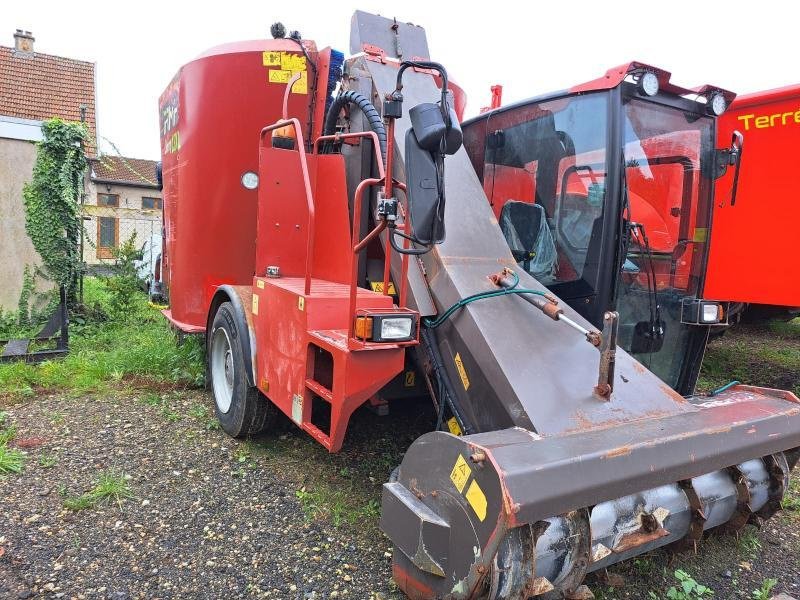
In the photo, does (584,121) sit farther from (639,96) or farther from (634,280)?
(634,280)

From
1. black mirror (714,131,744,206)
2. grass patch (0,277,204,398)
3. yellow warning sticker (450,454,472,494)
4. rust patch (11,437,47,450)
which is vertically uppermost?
black mirror (714,131,744,206)

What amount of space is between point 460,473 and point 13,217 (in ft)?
25.9

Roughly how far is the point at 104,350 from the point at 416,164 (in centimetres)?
541

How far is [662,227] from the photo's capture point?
3.18 metres

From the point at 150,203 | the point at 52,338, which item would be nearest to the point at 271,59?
the point at 52,338

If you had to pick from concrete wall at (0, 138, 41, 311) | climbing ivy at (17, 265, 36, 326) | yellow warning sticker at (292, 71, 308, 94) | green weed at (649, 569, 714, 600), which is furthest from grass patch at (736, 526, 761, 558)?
concrete wall at (0, 138, 41, 311)

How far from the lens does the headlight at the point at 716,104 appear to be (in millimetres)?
3098

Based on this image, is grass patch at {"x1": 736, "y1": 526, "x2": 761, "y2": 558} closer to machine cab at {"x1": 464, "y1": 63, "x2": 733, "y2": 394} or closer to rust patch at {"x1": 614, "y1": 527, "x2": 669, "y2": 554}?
machine cab at {"x1": 464, "y1": 63, "x2": 733, "y2": 394}

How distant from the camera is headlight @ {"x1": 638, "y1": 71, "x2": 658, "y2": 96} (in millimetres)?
2744

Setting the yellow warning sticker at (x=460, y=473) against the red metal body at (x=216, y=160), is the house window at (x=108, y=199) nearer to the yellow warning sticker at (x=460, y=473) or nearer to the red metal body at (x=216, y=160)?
the red metal body at (x=216, y=160)

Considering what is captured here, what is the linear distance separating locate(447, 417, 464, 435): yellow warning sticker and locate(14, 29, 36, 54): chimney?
2049 centimetres

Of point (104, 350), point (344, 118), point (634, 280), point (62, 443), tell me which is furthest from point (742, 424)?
point (104, 350)

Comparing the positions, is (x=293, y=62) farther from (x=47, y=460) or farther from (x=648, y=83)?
(x=47, y=460)

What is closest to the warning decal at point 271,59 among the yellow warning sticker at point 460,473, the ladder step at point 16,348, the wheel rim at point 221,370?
the wheel rim at point 221,370
